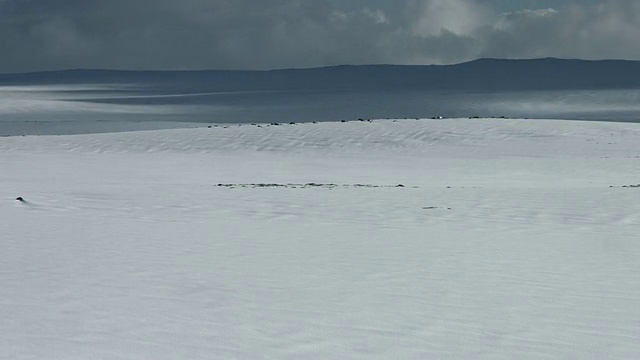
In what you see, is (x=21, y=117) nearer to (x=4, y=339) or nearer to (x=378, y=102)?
(x=378, y=102)

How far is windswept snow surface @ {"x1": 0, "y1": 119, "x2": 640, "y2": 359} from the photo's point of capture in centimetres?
438

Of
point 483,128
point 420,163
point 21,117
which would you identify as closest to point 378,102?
point 21,117

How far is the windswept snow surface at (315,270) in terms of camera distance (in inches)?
172

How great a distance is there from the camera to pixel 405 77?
80.2 m

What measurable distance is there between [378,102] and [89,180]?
1509 inches

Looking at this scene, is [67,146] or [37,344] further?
[67,146]

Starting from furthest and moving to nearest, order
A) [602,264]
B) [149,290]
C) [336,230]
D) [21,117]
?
[21,117] → [336,230] → [602,264] → [149,290]

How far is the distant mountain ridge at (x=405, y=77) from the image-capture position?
67.3 metres

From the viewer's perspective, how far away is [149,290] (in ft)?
18.2

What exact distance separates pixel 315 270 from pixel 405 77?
74667mm

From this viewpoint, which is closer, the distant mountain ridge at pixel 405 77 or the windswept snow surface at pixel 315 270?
the windswept snow surface at pixel 315 270

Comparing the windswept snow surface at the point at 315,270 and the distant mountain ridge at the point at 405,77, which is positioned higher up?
the distant mountain ridge at the point at 405,77

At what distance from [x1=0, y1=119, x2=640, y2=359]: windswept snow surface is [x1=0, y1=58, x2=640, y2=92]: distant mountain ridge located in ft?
161

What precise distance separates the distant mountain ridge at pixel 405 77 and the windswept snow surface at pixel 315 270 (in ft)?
161
